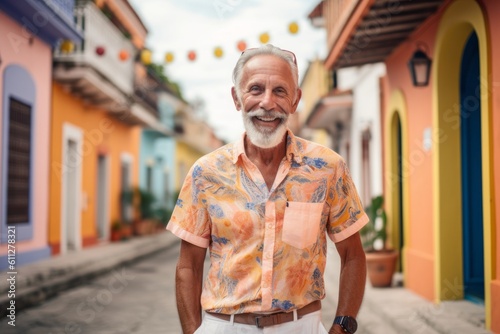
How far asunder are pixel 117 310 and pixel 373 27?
4.79 metres

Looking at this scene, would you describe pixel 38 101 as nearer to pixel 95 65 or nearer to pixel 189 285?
pixel 95 65

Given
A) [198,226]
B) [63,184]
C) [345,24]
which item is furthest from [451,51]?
[63,184]

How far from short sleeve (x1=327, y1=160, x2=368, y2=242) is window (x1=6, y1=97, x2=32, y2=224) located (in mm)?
9896

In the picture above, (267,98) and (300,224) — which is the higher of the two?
(267,98)

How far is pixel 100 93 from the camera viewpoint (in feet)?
55.0

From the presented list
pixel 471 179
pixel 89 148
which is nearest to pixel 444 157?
pixel 471 179

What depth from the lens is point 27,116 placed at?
40.3 feet

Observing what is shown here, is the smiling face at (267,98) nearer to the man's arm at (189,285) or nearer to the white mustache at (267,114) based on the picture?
the white mustache at (267,114)

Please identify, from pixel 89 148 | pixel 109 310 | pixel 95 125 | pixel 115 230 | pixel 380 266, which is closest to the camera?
pixel 109 310

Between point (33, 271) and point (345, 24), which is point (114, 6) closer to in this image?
point (33, 271)

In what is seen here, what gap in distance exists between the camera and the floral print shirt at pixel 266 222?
2254mm

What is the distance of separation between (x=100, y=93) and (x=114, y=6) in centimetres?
497

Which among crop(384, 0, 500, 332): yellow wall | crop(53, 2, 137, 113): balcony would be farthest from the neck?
crop(53, 2, 137, 113): balcony

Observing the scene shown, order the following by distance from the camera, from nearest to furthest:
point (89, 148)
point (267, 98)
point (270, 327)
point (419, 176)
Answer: point (270, 327), point (267, 98), point (419, 176), point (89, 148)
